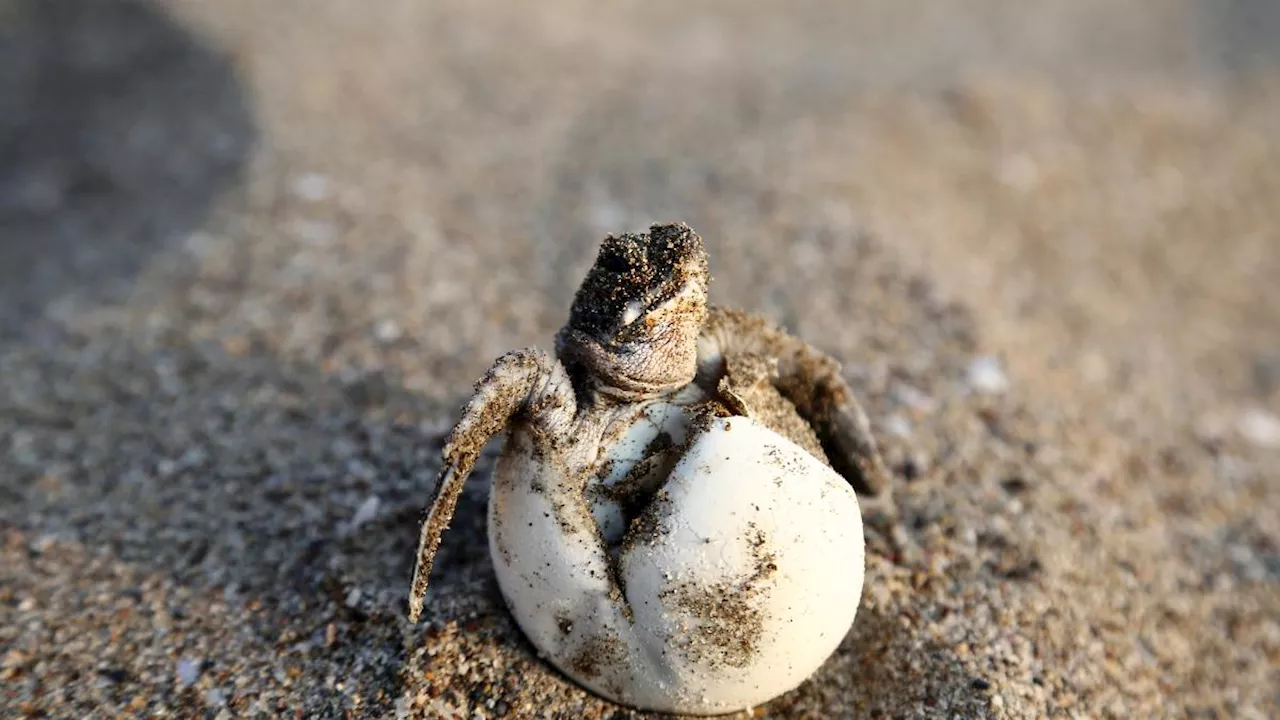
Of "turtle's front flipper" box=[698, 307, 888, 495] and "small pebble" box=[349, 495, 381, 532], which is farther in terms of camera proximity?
"small pebble" box=[349, 495, 381, 532]

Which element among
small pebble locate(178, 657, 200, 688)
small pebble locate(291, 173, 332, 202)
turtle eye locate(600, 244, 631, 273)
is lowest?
small pebble locate(178, 657, 200, 688)

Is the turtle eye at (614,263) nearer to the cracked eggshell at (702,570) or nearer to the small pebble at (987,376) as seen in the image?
the cracked eggshell at (702,570)

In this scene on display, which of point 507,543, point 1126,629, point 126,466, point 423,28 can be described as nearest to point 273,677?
point 507,543

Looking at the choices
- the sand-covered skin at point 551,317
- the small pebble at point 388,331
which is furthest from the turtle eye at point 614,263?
the small pebble at point 388,331

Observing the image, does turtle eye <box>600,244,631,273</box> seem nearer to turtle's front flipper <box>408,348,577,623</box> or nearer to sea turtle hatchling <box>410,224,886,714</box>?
sea turtle hatchling <box>410,224,886,714</box>

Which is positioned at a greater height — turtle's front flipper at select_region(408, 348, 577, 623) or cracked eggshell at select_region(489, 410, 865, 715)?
turtle's front flipper at select_region(408, 348, 577, 623)

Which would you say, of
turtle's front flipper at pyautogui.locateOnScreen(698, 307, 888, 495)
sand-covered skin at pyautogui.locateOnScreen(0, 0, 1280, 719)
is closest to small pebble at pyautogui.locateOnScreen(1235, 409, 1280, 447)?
sand-covered skin at pyautogui.locateOnScreen(0, 0, 1280, 719)

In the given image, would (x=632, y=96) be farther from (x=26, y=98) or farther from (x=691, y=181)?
(x=26, y=98)
